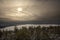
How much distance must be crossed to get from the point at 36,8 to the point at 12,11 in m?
0.77

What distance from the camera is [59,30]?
15.7ft

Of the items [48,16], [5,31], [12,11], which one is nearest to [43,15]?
[48,16]

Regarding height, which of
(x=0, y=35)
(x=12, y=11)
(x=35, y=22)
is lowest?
(x=0, y=35)

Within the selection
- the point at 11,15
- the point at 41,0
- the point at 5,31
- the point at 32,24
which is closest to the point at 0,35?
the point at 5,31

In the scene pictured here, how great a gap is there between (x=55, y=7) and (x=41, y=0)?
52cm

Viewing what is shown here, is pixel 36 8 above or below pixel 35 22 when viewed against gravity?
above

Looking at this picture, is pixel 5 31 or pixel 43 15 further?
pixel 43 15

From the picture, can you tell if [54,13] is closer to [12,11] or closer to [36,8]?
[36,8]

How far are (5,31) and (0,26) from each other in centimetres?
26


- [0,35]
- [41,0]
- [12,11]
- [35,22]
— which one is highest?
[41,0]

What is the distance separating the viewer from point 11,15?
491 cm

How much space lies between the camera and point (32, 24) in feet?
16.0

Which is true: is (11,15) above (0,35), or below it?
above

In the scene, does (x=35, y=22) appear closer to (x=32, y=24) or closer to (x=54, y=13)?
(x=32, y=24)
